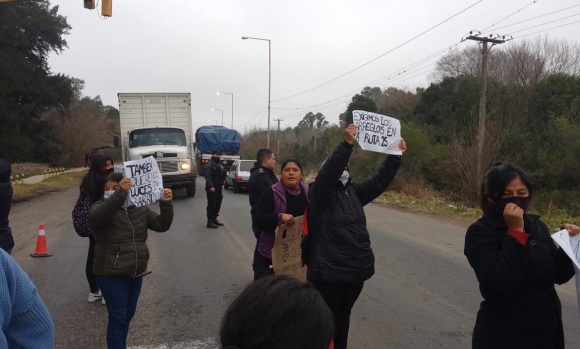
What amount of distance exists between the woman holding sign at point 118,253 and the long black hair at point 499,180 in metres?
2.66

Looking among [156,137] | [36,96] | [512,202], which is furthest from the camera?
[36,96]

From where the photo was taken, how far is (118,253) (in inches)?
151

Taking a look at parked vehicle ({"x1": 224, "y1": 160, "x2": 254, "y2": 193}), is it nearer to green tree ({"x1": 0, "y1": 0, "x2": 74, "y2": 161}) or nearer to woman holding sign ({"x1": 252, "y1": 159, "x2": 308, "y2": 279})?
woman holding sign ({"x1": 252, "y1": 159, "x2": 308, "y2": 279})

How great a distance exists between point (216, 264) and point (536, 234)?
6.14 m

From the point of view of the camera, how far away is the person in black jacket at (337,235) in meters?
3.43

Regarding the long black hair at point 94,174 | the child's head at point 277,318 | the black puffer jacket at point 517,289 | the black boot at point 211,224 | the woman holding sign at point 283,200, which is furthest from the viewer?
the black boot at point 211,224

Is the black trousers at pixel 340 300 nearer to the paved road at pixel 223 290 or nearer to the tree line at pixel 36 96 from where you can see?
the paved road at pixel 223 290

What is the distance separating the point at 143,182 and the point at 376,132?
7.07 feet

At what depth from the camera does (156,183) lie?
4312 millimetres

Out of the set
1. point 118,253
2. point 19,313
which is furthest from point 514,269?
point 118,253

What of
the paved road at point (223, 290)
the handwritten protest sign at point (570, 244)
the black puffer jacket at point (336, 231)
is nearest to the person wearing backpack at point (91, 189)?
the paved road at point (223, 290)

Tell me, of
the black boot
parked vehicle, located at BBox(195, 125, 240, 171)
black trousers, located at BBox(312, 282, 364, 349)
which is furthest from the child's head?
parked vehicle, located at BBox(195, 125, 240, 171)

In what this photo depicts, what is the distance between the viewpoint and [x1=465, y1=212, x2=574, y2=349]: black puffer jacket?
2.27 metres

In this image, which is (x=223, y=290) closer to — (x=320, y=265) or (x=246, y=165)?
(x=320, y=265)
